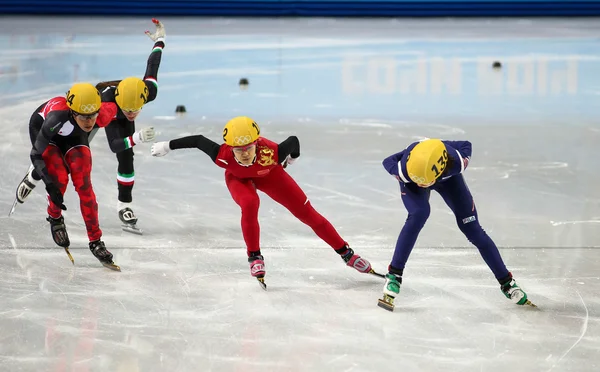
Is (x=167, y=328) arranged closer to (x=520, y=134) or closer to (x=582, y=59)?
(x=520, y=134)

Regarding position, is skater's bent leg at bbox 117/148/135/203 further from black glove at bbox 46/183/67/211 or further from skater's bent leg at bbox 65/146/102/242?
black glove at bbox 46/183/67/211

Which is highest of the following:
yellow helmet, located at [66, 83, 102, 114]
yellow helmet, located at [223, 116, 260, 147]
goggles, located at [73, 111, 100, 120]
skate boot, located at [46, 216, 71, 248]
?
yellow helmet, located at [66, 83, 102, 114]

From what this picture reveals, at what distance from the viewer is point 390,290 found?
4441 mm

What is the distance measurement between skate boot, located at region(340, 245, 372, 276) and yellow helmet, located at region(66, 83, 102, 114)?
1.58 m

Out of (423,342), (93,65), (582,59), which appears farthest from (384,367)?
(582,59)

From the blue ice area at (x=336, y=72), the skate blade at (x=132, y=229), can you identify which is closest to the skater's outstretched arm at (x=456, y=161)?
the skate blade at (x=132, y=229)

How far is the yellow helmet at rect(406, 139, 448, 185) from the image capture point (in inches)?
163

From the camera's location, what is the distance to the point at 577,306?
4.47m

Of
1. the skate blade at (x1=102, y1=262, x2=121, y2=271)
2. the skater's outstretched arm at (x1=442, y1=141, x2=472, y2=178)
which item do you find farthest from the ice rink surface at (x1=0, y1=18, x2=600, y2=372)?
the skater's outstretched arm at (x1=442, y1=141, x2=472, y2=178)

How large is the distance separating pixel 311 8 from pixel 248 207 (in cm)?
1341

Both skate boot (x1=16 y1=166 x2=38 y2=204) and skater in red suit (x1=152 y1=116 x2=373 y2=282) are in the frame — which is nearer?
skater in red suit (x1=152 y1=116 x2=373 y2=282)

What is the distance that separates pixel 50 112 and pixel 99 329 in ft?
4.34

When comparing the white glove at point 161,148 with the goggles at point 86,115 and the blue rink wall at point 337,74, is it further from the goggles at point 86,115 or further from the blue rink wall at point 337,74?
the blue rink wall at point 337,74

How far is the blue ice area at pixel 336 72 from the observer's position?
30.8 ft
